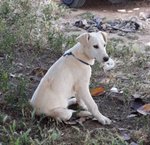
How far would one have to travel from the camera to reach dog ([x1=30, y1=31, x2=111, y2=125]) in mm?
4180

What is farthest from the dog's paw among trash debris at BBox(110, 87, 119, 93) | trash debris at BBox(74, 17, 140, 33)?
trash debris at BBox(74, 17, 140, 33)

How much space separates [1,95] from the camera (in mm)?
4781

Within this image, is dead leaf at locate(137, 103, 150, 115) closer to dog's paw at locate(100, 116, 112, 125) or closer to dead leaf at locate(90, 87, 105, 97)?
dog's paw at locate(100, 116, 112, 125)

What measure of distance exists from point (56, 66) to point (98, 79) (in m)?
1.43

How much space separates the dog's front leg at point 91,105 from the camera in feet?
14.0

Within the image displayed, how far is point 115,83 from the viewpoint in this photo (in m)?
5.54

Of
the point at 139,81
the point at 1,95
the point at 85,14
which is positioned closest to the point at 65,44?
the point at 139,81

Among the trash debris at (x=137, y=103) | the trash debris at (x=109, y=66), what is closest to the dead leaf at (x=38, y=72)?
the trash debris at (x=109, y=66)

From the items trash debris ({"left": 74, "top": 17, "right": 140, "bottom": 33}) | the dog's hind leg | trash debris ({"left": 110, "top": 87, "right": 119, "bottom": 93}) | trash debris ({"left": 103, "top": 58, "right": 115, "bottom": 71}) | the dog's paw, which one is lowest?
trash debris ({"left": 74, "top": 17, "right": 140, "bottom": 33})

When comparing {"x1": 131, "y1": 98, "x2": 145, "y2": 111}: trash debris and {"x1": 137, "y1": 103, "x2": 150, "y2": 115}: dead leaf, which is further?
{"x1": 131, "y1": 98, "x2": 145, "y2": 111}: trash debris

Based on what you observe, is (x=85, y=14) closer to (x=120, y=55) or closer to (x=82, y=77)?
(x=120, y=55)

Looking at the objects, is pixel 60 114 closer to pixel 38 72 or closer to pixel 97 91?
pixel 97 91

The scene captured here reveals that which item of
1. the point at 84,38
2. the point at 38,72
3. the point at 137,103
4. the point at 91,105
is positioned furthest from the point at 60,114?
the point at 38,72

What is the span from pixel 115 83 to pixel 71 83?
1370 millimetres
